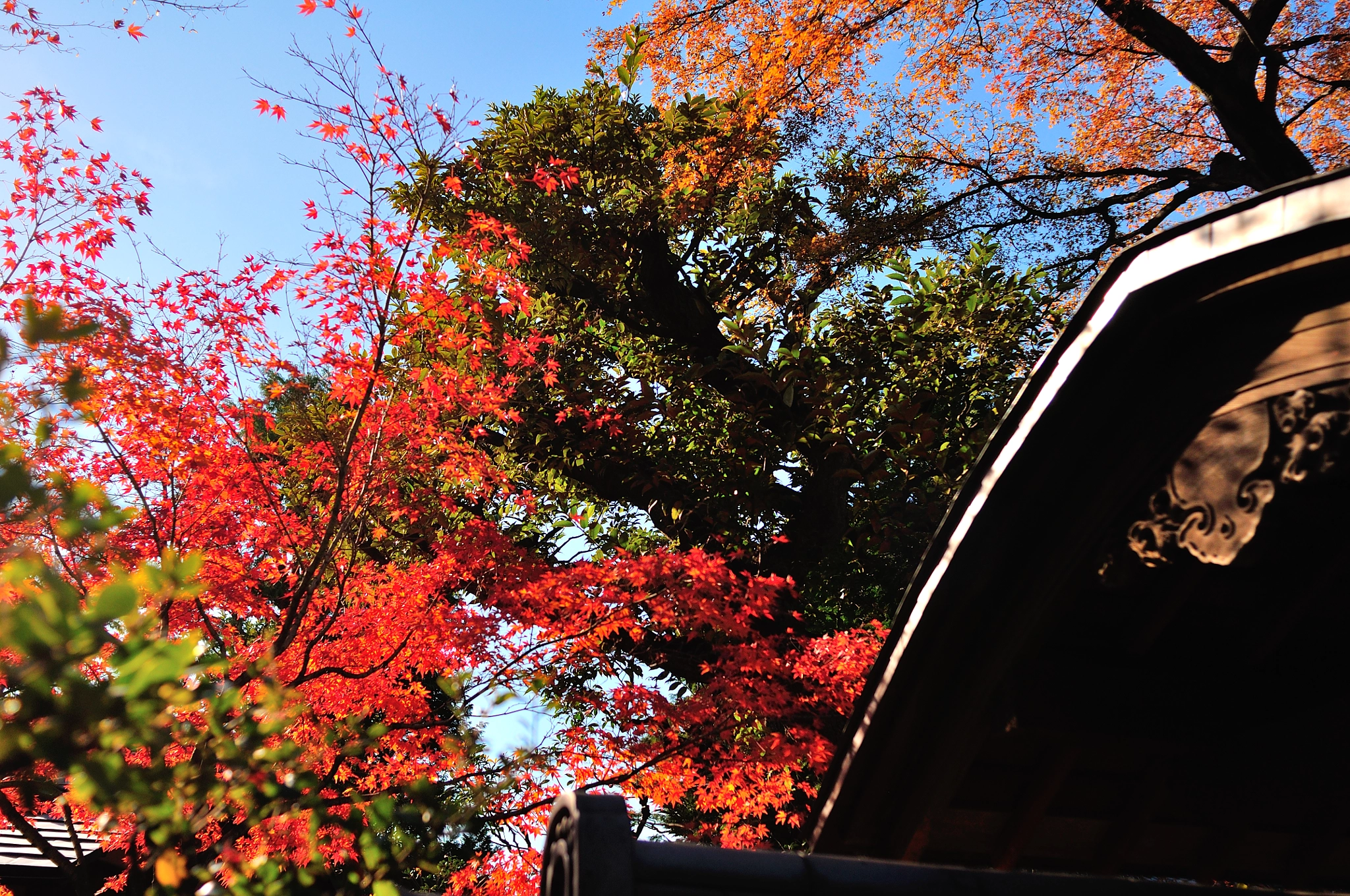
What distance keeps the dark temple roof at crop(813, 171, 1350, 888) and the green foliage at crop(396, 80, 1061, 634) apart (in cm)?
733

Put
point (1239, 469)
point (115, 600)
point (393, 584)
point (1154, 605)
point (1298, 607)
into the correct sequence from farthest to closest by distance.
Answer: point (393, 584) < point (1154, 605) < point (1298, 607) < point (1239, 469) < point (115, 600)

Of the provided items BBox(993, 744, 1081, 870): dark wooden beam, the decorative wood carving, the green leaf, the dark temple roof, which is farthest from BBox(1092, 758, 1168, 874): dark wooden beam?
the green leaf

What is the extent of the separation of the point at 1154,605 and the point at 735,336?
888 centimetres

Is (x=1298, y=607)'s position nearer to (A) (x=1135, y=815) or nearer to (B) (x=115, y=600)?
(A) (x=1135, y=815)

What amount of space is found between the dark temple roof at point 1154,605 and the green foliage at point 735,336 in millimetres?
7335

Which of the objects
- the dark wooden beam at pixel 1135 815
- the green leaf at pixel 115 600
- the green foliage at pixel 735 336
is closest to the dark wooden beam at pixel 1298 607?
the dark wooden beam at pixel 1135 815

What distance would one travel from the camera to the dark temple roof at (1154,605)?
2426mm

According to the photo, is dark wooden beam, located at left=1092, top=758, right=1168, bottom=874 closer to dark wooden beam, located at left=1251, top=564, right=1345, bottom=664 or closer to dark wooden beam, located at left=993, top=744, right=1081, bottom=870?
dark wooden beam, located at left=993, top=744, right=1081, bottom=870

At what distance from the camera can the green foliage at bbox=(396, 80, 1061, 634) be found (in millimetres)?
11641

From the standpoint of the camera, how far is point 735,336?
1173 centimetres

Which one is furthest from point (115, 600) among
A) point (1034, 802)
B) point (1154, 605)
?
point (1034, 802)

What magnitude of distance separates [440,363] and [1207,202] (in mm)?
11457

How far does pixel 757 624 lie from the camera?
11875 millimetres

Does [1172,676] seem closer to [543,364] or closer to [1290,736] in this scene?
[1290,736]
